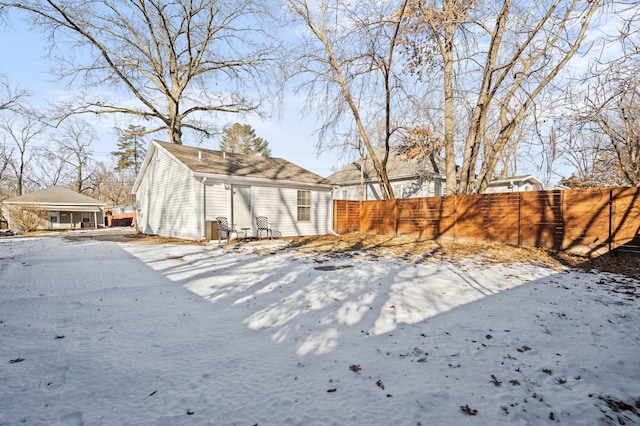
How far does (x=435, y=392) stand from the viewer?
2197 millimetres

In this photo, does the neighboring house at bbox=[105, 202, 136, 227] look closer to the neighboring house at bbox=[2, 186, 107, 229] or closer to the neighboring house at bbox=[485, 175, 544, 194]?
the neighboring house at bbox=[2, 186, 107, 229]

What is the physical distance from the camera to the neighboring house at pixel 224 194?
1155cm

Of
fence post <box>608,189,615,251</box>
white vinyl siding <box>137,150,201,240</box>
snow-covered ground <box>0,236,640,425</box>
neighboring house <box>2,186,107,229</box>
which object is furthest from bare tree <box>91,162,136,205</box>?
fence post <box>608,189,615,251</box>

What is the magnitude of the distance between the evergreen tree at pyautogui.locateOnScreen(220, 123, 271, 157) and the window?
85.5 feet

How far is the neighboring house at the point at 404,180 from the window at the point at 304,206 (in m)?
3.50

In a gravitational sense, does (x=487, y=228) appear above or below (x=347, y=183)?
below

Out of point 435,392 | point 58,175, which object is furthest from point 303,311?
point 58,175

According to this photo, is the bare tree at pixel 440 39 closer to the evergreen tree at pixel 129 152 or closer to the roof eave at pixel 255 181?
the roof eave at pixel 255 181

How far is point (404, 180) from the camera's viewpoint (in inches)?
771

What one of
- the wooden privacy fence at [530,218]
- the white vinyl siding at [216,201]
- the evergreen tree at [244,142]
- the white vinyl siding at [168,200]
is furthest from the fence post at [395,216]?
the evergreen tree at [244,142]

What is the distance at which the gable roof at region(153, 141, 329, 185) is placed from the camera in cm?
1193

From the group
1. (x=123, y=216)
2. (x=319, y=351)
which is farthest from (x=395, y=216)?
(x=123, y=216)

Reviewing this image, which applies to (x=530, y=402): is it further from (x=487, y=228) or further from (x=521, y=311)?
(x=487, y=228)

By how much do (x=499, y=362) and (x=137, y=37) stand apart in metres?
23.3
